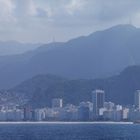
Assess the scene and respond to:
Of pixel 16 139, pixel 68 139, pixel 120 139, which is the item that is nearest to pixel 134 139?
pixel 120 139

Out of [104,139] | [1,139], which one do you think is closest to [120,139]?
[104,139]

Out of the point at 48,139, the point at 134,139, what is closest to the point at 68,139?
the point at 48,139

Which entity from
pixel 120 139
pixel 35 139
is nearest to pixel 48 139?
pixel 35 139

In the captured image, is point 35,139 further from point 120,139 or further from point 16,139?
point 120,139

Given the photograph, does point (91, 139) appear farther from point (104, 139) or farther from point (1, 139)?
point (1, 139)

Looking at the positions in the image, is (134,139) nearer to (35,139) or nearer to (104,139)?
(104,139)

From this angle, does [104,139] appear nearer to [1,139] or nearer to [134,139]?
[134,139]
